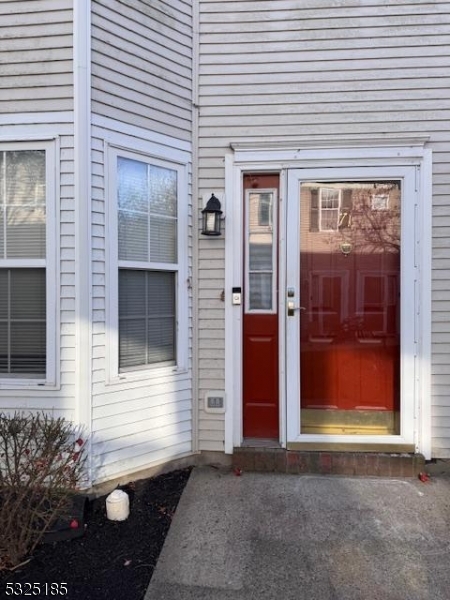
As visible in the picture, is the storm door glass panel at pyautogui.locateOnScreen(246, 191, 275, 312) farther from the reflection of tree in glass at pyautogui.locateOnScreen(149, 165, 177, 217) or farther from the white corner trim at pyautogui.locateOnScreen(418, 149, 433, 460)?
the white corner trim at pyautogui.locateOnScreen(418, 149, 433, 460)

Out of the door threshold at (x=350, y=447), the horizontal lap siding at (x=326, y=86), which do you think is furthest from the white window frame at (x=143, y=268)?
the door threshold at (x=350, y=447)

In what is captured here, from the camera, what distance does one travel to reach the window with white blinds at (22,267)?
2.89 metres

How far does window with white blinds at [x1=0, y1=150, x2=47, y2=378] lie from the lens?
2.89 metres

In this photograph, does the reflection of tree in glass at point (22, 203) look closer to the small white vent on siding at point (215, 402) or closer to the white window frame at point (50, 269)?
the white window frame at point (50, 269)

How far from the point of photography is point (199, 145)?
339cm

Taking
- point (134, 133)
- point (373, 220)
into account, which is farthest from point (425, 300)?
point (134, 133)

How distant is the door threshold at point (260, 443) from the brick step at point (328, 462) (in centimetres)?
4

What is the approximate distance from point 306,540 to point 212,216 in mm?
2241

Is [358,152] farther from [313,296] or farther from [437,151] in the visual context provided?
[313,296]

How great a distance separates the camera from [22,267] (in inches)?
113

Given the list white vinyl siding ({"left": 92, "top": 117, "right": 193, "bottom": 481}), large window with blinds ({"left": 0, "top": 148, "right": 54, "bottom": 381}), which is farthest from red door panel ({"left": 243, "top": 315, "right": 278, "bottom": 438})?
large window with blinds ({"left": 0, "top": 148, "right": 54, "bottom": 381})

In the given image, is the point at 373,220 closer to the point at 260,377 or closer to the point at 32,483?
the point at 260,377

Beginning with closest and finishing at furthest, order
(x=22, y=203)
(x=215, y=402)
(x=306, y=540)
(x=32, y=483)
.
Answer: (x=32, y=483) → (x=306, y=540) → (x=22, y=203) → (x=215, y=402)

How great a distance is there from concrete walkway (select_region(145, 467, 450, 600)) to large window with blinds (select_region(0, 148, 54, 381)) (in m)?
1.46
